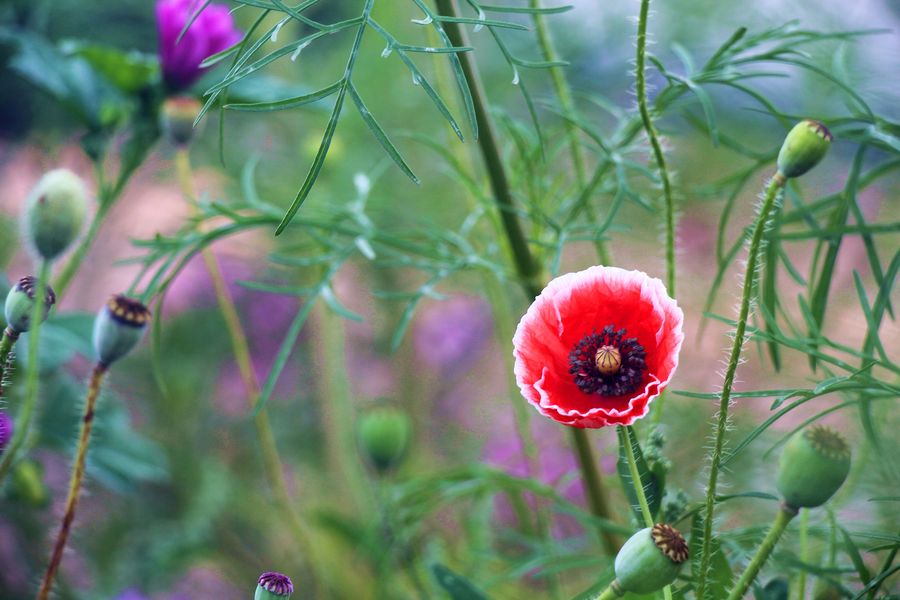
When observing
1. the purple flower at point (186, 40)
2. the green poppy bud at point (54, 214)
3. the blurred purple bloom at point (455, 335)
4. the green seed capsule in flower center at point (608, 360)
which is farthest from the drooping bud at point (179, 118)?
the blurred purple bloom at point (455, 335)

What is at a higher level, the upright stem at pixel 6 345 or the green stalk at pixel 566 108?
the green stalk at pixel 566 108

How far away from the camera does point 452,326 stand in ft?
2.95

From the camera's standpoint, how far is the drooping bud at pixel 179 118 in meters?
0.41

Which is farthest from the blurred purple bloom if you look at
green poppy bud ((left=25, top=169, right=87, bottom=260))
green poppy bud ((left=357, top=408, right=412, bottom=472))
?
green poppy bud ((left=25, top=169, right=87, bottom=260))

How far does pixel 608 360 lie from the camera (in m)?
0.23

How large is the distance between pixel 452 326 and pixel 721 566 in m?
0.66

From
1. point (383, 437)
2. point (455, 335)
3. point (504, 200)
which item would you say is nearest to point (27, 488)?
point (383, 437)

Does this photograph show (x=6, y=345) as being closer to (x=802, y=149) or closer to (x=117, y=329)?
(x=117, y=329)

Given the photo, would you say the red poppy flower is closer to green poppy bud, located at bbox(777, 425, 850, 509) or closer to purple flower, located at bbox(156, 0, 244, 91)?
green poppy bud, located at bbox(777, 425, 850, 509)

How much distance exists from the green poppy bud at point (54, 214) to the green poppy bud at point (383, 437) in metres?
0.18

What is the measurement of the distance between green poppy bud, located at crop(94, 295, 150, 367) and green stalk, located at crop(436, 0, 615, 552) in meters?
0.12

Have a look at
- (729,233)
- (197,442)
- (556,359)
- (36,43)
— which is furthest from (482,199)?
(729,233)

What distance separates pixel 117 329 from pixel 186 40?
0.23 meters

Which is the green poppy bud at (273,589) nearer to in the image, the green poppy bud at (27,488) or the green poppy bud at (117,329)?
the green poppy bud at (117,329)
